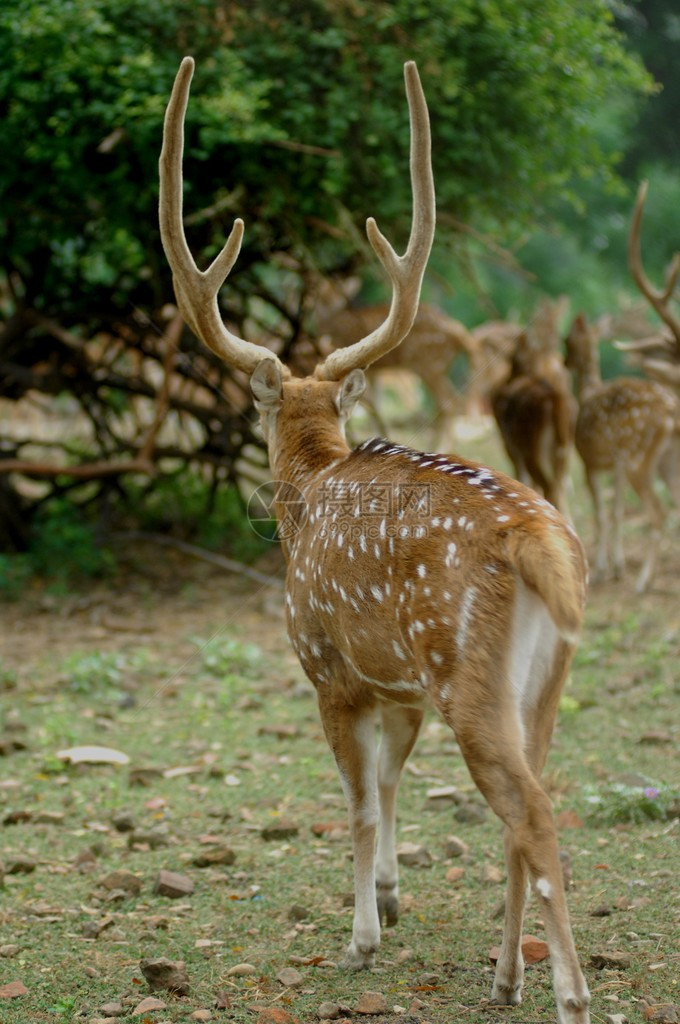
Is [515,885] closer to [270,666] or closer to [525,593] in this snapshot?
[525,593]

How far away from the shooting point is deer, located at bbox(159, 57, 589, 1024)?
2.65 metres

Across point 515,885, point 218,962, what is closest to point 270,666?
point 218,962

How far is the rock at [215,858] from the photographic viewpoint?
4102 mm

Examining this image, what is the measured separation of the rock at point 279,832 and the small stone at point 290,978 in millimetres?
1073

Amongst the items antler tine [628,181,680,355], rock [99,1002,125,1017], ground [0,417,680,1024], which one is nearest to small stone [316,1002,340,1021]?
ground [0,417,680,1024]

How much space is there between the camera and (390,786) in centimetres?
372

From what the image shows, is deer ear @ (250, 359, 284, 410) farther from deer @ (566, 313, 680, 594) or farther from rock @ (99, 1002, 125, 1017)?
deer @ (566, 313, 680, 594)

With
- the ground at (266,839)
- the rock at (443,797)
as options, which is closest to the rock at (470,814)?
the ground at (266,839)

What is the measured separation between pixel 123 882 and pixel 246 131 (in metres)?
4.70

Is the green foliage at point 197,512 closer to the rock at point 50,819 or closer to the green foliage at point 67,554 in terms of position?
the green foliage at point 67,554

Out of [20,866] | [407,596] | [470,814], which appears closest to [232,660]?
[470,814]

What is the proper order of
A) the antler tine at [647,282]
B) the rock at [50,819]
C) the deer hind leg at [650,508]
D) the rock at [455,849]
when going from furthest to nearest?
the deer hind leg at [650,508]
the antler tine at [647,282]
the rock at [50,819]
the rock at [455,849]

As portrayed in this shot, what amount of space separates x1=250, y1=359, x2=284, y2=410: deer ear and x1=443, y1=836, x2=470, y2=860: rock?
165 cm

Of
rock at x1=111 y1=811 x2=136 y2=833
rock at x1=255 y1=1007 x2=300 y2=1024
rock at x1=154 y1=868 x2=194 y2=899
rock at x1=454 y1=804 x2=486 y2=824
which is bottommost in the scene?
rock at x1=111 y1=811 x2=136 y2=833
